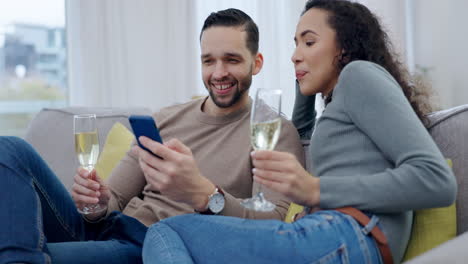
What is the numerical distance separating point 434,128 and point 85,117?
3.18 ft

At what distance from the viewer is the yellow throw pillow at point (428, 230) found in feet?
4.46

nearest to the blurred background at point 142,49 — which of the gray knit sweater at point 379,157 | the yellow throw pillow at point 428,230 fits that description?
the yellow throw pillow at point 428,230

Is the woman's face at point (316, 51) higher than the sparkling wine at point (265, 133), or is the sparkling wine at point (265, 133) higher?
the woman's face at point (316, 51)

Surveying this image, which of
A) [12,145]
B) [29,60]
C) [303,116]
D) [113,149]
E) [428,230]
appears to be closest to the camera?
[428,230]

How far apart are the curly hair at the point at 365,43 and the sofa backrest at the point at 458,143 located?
0.04m

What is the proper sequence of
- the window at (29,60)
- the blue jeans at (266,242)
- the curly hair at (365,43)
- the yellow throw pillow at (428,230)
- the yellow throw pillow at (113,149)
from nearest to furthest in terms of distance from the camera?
the blue jeans at (266,242)
the yellow throw pillow at (428,230)
the curly hair at (365,43)
the yellow throw pillow at (113,149)
the window at (29,60)

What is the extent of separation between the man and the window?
2262mm

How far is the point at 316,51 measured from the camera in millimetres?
1557

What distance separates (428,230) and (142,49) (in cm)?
329


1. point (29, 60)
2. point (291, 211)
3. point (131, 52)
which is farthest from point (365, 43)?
point (29, 60)

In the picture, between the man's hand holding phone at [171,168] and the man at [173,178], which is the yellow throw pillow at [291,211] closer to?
the man at [173,178]

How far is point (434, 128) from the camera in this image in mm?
1531

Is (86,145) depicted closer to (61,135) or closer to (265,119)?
(265,119)

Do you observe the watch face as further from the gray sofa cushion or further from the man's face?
the gray sofa cushion
